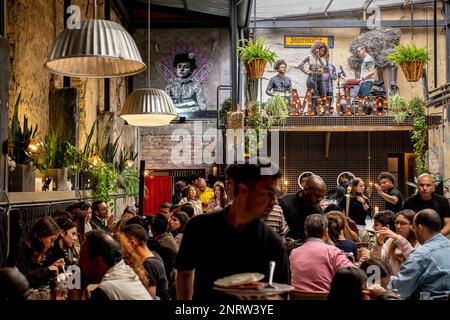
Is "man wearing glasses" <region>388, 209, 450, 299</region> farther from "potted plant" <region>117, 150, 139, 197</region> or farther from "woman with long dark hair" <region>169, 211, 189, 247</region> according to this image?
"potted plant" <region>117, 150, 139, 197</region>

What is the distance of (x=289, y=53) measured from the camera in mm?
18859

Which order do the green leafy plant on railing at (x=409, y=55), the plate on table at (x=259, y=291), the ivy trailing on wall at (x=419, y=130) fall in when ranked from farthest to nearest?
the ivy trailing on wall at (x=419, y=130) < the green leafy plant on railing at (x=409, y=55) < the plate on table at (x=259, y=291)

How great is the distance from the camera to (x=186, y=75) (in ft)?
58.0

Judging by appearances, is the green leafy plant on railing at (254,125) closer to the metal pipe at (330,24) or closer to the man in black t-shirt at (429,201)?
the man in black t-shirt at (429,201)

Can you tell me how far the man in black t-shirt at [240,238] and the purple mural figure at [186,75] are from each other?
1534 cm

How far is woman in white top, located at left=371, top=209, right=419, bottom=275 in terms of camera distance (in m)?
4.48

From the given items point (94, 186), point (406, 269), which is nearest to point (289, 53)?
point (94, 186)

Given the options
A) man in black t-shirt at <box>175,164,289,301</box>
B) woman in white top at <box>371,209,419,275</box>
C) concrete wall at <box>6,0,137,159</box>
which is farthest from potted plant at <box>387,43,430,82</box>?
man in black t-shirt at <box>175,164,289,301</box>

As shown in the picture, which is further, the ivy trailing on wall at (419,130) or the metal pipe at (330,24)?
the metal pipe at (330,24)

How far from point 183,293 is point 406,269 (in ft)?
5.80

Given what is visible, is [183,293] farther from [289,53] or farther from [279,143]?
[289,53]

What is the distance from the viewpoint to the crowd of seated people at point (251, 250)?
226 centimetres

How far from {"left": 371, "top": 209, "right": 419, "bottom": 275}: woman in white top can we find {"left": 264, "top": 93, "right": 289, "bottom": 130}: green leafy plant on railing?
7.21m

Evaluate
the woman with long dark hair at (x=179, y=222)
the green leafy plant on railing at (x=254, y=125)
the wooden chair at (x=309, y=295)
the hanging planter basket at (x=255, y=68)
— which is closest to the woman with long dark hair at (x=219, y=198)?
the green leafy plant on railing at (x=254, y=125)
